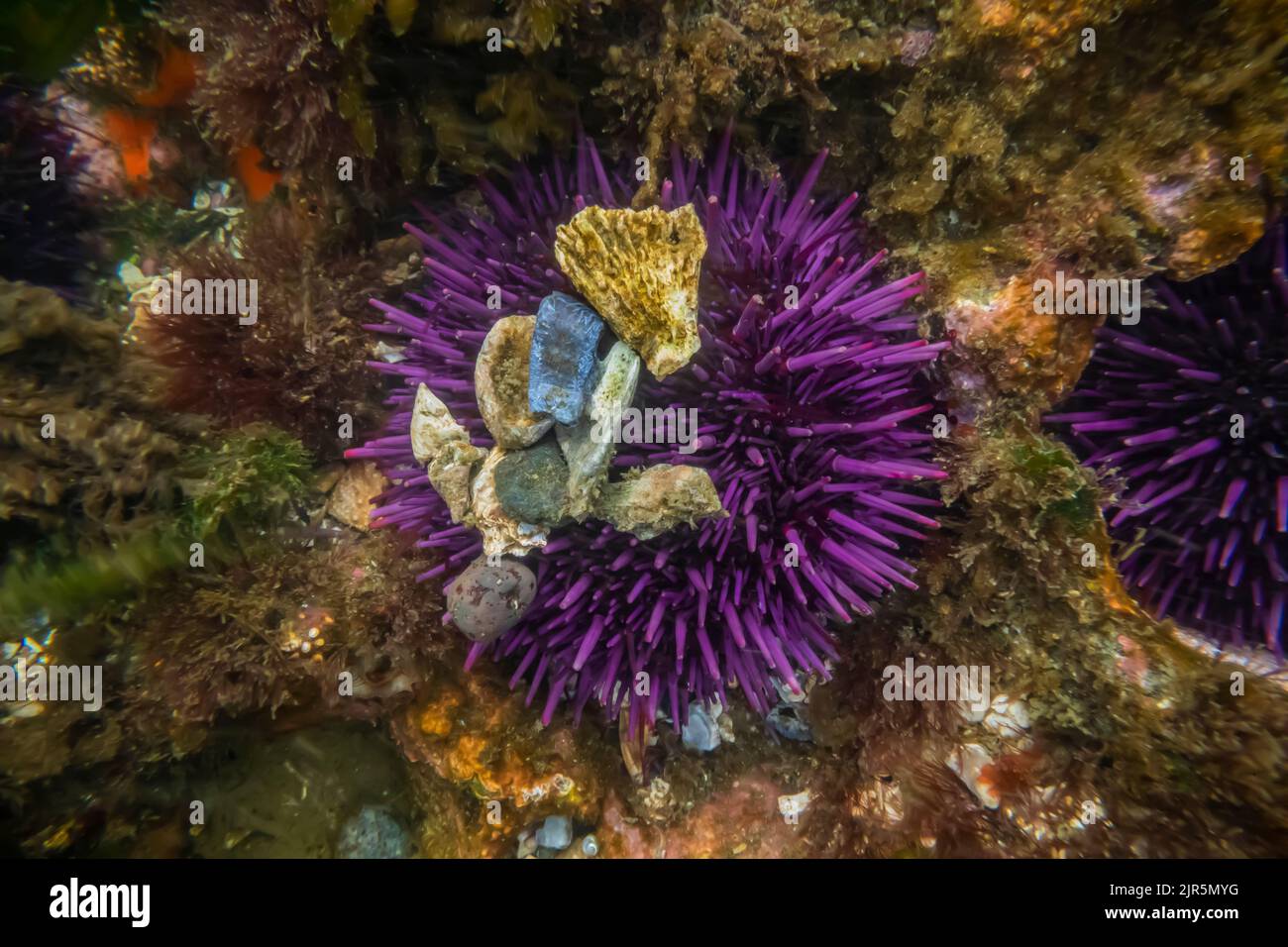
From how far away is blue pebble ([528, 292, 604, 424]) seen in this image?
102 inches

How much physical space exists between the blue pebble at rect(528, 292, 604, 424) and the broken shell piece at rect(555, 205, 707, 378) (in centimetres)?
14

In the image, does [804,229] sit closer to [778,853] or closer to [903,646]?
[903,646]

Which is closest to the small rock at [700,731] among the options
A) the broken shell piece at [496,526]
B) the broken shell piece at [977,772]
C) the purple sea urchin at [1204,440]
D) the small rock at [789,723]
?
the small rock at [789,723]

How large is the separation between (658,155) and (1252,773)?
→ 11.3 ft

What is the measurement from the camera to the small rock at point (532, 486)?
2.65 metres

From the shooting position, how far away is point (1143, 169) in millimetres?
2740

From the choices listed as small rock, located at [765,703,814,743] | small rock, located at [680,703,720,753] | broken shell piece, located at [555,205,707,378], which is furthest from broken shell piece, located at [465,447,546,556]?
small rock, located at [765,703,814,743]

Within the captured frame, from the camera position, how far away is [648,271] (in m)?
2.61

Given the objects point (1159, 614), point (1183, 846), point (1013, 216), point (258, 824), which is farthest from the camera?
point (258, 824)

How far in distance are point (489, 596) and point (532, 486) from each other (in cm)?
47

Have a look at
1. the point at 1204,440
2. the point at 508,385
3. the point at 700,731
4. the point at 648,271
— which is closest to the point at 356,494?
the point at 508,385

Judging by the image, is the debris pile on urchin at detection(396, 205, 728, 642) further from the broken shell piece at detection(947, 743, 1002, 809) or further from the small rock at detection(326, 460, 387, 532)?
the broken shell piece at detection(947, 743, 1002, 809)

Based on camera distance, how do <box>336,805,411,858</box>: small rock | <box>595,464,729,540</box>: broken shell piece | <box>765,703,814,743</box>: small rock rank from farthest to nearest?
<box>336,805,411,858</box>: small rock, <box>765,703,814,743</box>: small rock, <box>595,464,729,540</box>: broken shell piece
